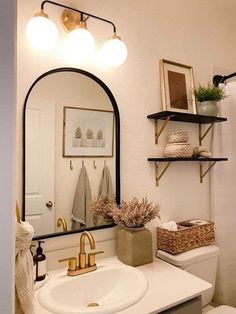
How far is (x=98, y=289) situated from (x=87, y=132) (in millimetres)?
822

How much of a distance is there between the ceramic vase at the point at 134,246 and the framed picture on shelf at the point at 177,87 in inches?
32.4

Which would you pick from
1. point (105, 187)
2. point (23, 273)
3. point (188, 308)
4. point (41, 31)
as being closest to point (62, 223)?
point (105, 187)

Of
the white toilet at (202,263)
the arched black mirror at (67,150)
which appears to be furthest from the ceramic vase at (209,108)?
the white toilet at (202,263)

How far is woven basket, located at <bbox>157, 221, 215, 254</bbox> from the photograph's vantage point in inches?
57.7

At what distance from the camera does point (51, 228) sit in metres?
1.27

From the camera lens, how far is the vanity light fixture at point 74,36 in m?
1.17

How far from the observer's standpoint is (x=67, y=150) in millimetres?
1348

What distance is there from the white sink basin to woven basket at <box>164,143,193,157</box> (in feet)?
2.33

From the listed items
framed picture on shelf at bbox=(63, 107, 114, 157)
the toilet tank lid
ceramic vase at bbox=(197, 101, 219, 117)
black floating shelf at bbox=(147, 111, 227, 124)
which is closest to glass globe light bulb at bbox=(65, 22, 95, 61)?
framed picture on shelf at bbox=(63, 107, 114, 157)

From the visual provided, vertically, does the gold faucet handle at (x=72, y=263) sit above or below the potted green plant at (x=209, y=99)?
below

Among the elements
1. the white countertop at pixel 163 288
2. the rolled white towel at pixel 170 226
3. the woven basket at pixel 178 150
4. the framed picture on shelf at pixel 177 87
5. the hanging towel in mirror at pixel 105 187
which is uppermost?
the framed picture on shelf at pixel 177 87

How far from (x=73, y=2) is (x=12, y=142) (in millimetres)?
1132

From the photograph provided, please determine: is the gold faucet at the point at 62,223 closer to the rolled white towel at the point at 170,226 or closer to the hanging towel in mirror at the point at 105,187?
the hanging towel in mirror at the point at 105,187

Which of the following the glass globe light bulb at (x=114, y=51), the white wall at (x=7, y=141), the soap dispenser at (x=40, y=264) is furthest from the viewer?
the glass globe light bulb at (x=114, y=51)
